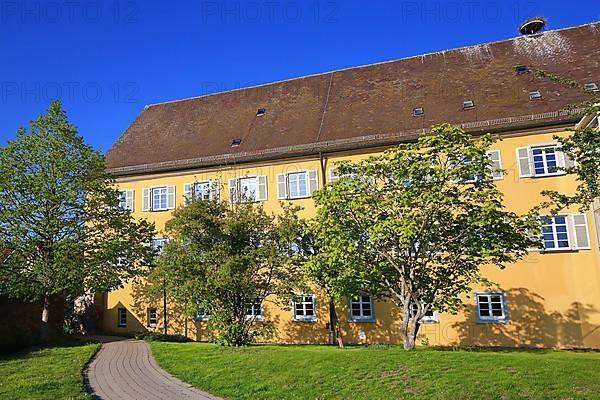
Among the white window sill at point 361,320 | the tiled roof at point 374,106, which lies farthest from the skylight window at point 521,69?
the white window sill at point 361,320

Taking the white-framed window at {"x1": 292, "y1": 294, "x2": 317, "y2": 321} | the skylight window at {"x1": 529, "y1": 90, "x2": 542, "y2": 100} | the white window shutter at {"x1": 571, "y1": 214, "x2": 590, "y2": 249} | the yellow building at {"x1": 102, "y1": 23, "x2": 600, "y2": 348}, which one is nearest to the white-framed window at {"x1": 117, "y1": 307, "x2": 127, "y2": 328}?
the yellow building at {"x1": 102, "y1": 23, "x2": 600, "y2": 348}

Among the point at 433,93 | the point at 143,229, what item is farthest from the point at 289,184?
the point at 433,93

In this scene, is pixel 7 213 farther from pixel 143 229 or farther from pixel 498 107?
pixel 498 107

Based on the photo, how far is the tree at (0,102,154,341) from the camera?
638 inches

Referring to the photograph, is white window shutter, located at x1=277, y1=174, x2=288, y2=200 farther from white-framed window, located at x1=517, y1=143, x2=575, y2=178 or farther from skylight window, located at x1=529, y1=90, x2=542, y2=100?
skylight window, located at x1=529, y1=90, x2=542, y2=100

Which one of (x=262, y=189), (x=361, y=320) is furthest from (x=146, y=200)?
(x=361, y=320)

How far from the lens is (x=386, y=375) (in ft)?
33.3

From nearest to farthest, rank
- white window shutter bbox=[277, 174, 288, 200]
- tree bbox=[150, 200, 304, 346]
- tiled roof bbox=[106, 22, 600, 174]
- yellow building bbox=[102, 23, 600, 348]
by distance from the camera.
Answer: tree bbox=[150, 200, 304, 346] → yellow building bbox=[102, 23, 600, 348] → tiled roof bbox=[106, 22, 600, 174] → white window shutter bbox=[277, 174, 288, 200]

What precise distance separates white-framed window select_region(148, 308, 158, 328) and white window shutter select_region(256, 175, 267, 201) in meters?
7.17

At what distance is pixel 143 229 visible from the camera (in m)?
18.4

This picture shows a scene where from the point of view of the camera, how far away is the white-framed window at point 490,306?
56.2 ft

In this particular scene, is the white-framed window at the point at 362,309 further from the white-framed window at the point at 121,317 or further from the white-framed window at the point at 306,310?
the white-framed window at the point at 121,317

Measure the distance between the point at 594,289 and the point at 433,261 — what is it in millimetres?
6772

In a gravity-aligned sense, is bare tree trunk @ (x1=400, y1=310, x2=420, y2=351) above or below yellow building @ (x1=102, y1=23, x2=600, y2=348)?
below
